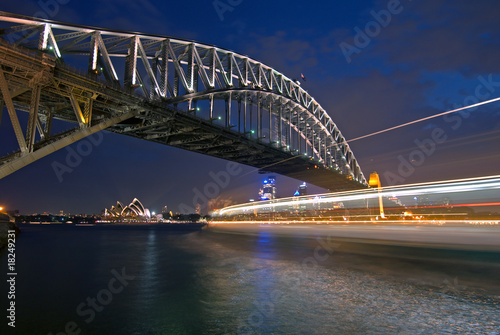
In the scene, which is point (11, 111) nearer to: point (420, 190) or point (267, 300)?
point (267, 300)

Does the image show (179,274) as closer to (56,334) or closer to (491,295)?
(56,334)

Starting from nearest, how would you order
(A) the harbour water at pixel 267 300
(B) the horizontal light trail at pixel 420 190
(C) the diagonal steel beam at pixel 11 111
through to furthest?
(A) the harbour water at pixel 267 300
(B) the horizontal light trail at pixel 420 190
(C) the diagonal steel beam at pixel 11 111

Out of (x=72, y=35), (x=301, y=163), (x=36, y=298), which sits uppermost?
(x=72, y=35)

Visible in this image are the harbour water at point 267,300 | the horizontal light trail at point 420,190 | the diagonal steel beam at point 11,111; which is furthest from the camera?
the diagonal steel beam at point 11,111

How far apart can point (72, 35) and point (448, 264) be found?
90.1 ft

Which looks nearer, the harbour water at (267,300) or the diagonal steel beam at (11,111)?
the harbour water at (267,300)

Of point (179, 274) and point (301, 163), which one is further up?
point (301, 163)

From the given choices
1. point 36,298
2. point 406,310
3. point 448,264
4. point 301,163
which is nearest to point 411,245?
point 448,264

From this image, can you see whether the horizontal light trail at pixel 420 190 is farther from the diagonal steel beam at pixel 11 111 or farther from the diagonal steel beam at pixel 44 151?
the diagonal steel beam at pixel 11 111

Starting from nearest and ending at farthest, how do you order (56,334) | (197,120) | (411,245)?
(56,334), (411,245), (197,120)

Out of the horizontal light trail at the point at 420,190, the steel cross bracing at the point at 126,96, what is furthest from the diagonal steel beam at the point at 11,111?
the horizontal light trail at the point at 420,190

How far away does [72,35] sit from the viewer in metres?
23.2

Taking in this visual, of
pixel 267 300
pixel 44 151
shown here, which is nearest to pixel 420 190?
pixel 267 300

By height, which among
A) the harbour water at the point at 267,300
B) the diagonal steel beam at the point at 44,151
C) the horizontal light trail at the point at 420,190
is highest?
the diagonal steel beam at the point at 44,151
